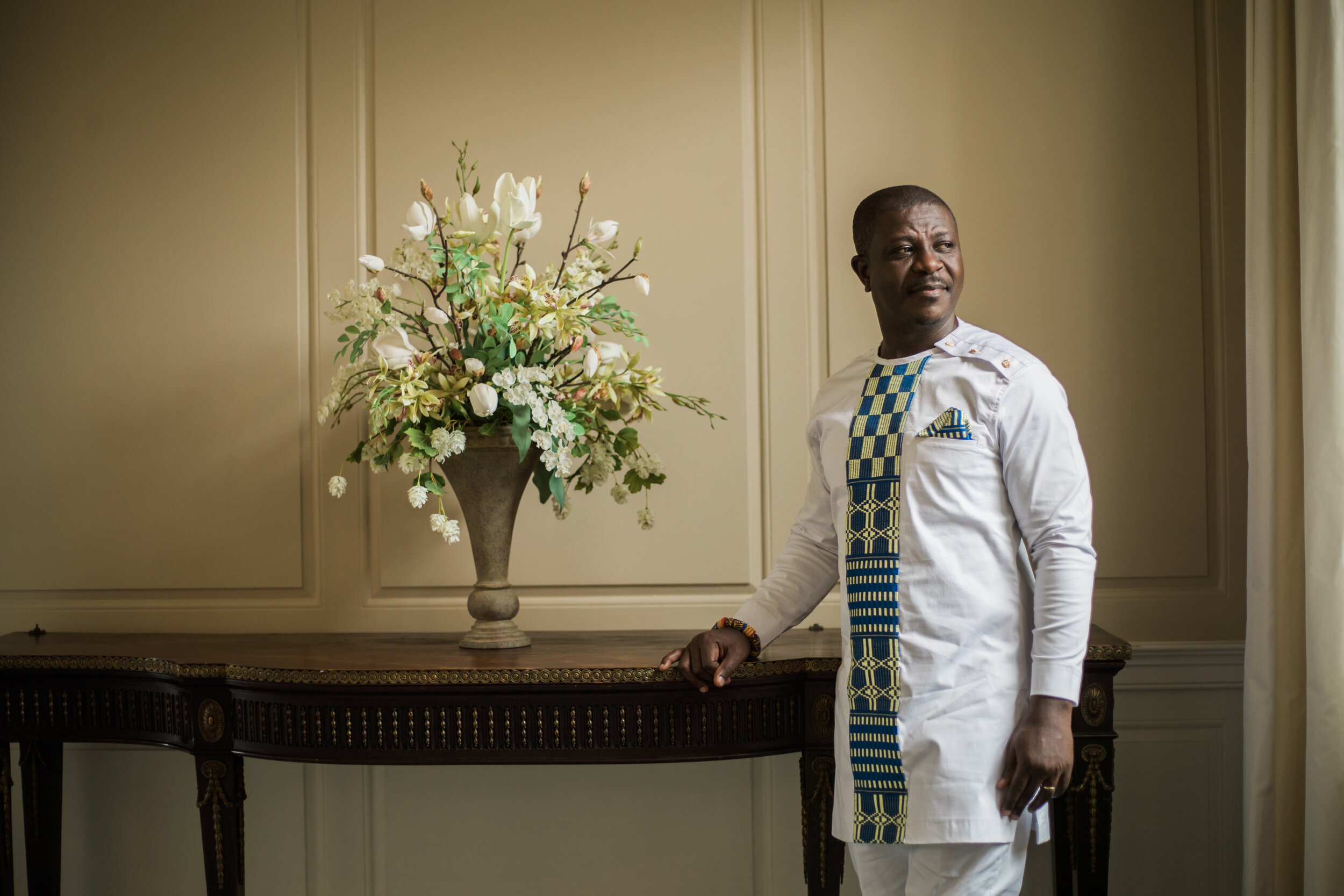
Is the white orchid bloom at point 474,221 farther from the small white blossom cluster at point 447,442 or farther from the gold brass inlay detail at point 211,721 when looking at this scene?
the gold brass inlay detail at point 211,721

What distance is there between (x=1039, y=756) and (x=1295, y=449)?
87 centimetres

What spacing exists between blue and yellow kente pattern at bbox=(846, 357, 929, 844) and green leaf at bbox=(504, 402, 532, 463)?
609 mm

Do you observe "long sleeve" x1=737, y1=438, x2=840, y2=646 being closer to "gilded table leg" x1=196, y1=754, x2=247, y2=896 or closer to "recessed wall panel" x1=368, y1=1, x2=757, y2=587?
"recessed wall panel" x1=368, y1=1, x2=757, y2=587

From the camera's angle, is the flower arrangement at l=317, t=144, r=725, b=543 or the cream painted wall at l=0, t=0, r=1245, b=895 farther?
the cream painted wall at l=0, t=0, r=1245, b=895

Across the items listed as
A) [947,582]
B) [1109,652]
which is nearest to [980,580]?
[947,582]

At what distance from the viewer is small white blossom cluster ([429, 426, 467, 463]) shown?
174cm

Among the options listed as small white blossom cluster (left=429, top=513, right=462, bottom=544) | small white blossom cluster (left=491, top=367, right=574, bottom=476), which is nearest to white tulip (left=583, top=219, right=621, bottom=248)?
small white blossom cluster (left=491, top=367, right=574, bottom=476)

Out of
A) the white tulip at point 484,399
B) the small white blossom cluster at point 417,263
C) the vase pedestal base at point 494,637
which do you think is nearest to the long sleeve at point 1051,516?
the white tulip at point 484,399

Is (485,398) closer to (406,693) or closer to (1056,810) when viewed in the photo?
(406,693)

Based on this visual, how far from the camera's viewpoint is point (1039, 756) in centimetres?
130

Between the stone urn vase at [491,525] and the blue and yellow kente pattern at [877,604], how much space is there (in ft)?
2.33

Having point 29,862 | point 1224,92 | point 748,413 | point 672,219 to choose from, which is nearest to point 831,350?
point 748,413

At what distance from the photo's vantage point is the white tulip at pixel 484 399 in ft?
5.65

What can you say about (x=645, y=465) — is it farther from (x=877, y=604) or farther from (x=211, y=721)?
(x=211, y=721)
